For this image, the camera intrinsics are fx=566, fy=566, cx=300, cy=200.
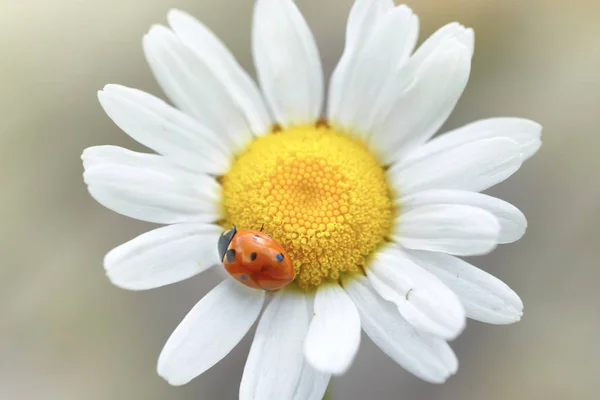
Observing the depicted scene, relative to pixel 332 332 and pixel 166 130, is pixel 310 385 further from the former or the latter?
pixel 166 130

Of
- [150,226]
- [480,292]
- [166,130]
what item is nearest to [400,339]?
[480,292]

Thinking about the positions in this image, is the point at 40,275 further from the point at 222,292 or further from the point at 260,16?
the point at 260,16

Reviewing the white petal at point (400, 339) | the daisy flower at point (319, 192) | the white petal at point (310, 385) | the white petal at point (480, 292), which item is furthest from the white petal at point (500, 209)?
the white petal at point (310, 385)

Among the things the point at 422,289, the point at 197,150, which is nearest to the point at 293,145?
the point at 197,150

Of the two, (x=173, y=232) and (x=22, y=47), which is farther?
(x=22, y=47)

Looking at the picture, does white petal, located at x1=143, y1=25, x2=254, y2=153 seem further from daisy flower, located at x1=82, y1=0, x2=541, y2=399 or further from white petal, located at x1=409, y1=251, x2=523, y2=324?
white petal, located at x1=409, y1=251, x2=523, y2=324

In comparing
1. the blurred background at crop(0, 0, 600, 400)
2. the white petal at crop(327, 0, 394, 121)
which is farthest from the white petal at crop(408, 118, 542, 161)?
the blurred background at crop(0, 0, 600, 400)

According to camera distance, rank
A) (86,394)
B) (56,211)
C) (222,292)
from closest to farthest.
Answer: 1. (222,292)
2. (86,394)
3. (56,211)
